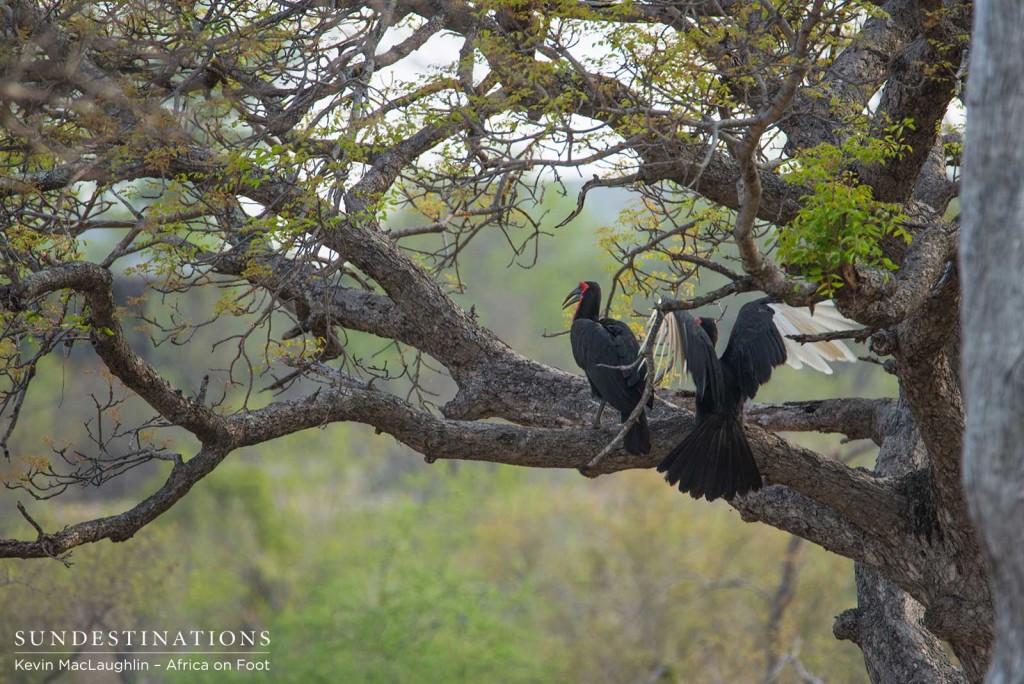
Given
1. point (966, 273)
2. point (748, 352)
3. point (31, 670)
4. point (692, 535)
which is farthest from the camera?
point (692, 535)

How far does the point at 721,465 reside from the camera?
4641 mm

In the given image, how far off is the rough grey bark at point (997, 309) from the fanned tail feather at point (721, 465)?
2.42m

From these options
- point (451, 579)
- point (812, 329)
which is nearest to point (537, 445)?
point (812, 329)

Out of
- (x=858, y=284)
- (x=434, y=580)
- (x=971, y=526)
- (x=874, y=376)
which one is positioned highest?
(x=874, y=376)

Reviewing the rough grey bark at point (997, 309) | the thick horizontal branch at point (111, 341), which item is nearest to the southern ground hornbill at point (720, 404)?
the thick horizontal branch at point (111, 341)

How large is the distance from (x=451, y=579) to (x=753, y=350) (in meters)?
13.0

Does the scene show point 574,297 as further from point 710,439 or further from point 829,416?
point 710,439

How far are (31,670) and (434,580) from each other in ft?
24.3

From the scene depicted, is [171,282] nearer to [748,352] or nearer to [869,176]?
[748,352]

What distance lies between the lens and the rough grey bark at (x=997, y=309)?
6.97 ft

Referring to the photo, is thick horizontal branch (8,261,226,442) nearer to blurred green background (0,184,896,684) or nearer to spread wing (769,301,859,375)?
spread wing (769,301,859,375)

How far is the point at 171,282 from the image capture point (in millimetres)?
4840

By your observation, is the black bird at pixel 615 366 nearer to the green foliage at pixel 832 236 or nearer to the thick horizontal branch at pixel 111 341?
the green foliage at pixel 832 236

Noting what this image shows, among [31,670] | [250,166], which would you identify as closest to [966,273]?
[250,166]
